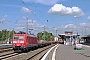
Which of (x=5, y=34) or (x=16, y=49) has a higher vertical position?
(x=5, y=34)

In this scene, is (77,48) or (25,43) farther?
(77,48)

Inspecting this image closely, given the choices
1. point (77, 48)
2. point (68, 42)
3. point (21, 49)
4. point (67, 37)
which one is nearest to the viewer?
point (21, 49)

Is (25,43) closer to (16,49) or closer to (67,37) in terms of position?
(16,49)

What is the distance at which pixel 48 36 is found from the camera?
147750 millimetres

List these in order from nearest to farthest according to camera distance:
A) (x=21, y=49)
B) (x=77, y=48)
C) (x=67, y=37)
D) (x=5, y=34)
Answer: (x=21, y=49) < (x=77, y=48) < (x=67, y=37) < (x=5, y=34)

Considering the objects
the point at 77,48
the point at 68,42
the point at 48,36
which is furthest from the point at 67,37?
the point at 48,36

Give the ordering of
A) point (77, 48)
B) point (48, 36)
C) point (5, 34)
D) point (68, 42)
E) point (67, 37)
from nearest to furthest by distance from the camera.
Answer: point (77, 48) → point (68, 42) → point (67, 37) → point (5, 34) → point (48, 36)

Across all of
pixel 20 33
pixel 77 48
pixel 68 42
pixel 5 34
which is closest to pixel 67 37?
pixel 68 42

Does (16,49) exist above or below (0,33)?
below

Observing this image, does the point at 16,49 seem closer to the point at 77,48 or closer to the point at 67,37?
the point at 77,48

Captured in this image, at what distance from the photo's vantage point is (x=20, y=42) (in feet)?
110

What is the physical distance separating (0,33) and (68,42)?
67269 millimetres

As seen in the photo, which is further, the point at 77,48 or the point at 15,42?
the point at 77,48

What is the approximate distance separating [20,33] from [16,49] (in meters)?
3.00
